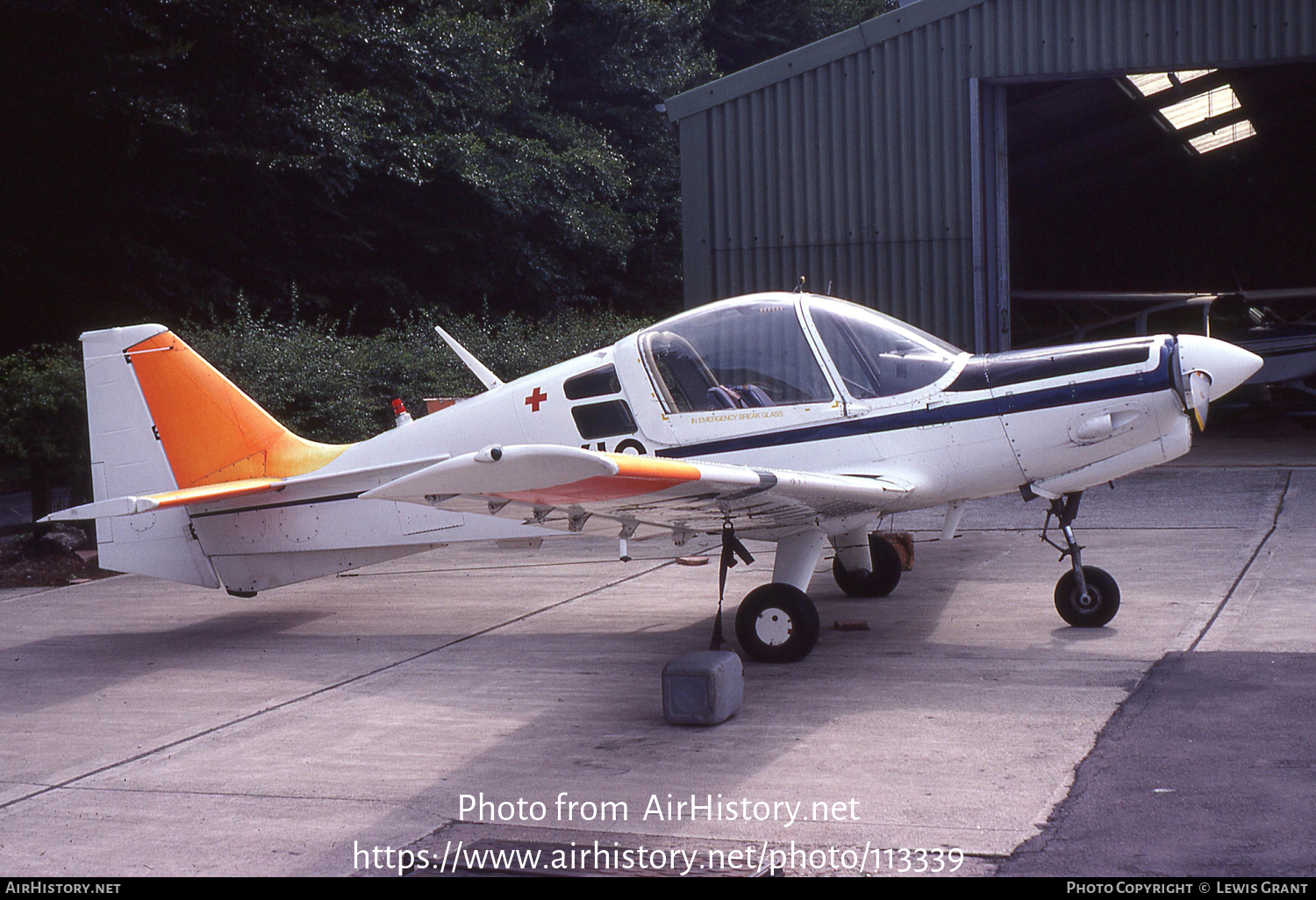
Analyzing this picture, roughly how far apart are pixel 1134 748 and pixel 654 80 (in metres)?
27.3

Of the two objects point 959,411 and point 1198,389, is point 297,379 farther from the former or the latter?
point 1198,389

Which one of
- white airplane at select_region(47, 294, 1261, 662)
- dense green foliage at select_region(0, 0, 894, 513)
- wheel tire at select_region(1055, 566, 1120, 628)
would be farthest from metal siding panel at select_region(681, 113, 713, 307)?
wheel tire at select_region(1055, 566, 1120, 628)

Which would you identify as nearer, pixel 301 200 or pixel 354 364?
pixel 354 364

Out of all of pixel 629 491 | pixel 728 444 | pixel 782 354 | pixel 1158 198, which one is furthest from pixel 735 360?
pixel 1158 198

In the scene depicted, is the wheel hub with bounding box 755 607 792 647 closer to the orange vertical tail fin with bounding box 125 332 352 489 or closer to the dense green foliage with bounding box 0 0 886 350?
the orange vertical tail fin with bounding box 125 332 352 489

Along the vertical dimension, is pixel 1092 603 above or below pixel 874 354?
below

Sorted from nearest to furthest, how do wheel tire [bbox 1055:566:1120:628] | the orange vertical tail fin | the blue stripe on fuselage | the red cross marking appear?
the blue stripe on fuselage < wheel tire [bbox 1055:566:1120:628] < the red cross marking < the orange vertical tail fin

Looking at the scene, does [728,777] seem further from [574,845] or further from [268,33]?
[268,33]

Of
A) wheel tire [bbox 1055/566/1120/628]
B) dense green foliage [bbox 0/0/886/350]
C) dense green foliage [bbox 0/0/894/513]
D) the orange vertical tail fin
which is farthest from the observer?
dense green foliage [bbox 0/0/886/350]

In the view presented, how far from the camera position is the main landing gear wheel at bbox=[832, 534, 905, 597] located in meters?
7.96

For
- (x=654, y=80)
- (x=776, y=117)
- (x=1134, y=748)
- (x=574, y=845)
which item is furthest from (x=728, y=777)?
(x=654, y=80)

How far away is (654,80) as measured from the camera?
2980 cm

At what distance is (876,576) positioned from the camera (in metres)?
7.97

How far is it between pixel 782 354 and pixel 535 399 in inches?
59.5
